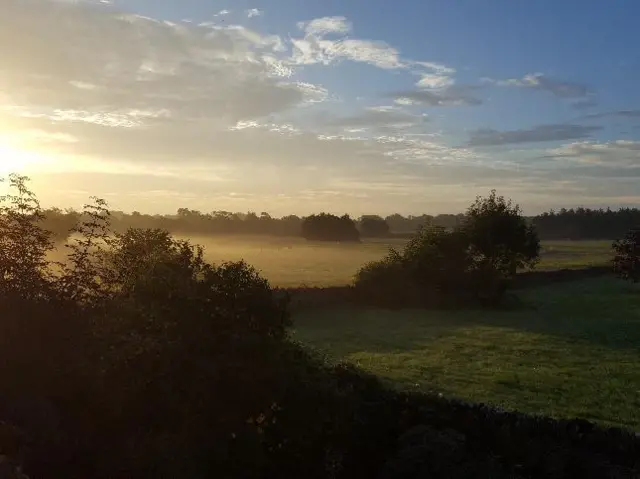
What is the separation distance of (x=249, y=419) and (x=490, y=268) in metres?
50.9

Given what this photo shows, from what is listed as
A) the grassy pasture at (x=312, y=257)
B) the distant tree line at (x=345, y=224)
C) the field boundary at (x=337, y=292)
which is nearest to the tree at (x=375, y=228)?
the distant tree line at (x=345, y=224)

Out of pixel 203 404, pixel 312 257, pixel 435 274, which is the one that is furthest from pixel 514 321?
pixel 312 257

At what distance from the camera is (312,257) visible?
99.9m

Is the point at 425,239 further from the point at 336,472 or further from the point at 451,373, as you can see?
the point at 336,472

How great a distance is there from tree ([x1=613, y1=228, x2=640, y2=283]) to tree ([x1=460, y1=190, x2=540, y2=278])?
896 centimetres

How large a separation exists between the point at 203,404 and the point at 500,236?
62.2 m

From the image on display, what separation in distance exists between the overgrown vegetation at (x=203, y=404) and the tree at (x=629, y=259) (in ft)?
190

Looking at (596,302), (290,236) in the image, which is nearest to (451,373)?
(596,302)

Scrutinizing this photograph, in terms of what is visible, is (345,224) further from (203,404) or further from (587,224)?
(203,404)

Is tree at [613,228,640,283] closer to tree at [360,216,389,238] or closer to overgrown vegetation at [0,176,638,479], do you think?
overgrown vegetation at [0,176,638,479]

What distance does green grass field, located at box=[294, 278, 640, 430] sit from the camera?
2498cm

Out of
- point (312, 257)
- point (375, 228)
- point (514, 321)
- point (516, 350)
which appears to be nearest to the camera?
point (516, 350)

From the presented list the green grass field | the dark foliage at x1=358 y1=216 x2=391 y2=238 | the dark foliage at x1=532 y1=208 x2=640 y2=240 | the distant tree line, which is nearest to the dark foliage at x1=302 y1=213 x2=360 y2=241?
the distant tree line

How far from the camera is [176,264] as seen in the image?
17.2 metres
